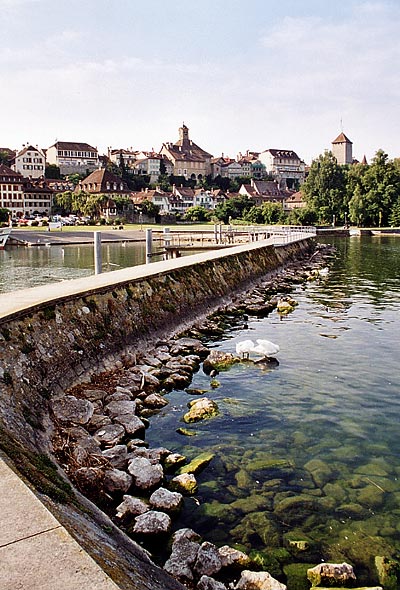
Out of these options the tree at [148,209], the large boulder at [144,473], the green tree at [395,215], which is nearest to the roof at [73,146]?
the tree at [148,209]

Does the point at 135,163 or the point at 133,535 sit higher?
the point at 135,163

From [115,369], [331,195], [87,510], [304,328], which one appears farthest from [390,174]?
[87,510]

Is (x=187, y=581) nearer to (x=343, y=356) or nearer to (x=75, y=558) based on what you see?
(x=75, y=558)

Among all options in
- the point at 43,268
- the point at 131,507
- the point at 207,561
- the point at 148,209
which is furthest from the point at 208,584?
the point at 148,209

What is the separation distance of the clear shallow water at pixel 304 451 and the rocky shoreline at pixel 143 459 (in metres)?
0.36

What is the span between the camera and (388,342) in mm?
17094

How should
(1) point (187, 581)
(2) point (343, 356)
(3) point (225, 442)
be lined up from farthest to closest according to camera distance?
1. (2) point (343, 356)
2. (3) point (225, 442)
3. (1) point (187, 581)

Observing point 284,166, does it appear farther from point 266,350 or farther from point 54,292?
point 54,292

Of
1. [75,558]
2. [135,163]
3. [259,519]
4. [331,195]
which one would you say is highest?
[135,163]

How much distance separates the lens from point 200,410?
10742 mm

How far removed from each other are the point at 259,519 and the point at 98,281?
422 inches

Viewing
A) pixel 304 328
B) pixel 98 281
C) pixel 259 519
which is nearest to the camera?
pixel 259 519

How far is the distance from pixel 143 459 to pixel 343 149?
575 feet

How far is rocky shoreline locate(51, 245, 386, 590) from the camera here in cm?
606
